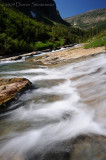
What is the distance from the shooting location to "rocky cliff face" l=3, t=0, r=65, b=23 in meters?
110

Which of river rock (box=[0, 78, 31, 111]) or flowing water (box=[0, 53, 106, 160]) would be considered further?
river rock (box=[0, 78, 31, 111])

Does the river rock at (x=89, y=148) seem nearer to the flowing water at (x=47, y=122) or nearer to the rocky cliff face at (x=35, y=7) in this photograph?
the flowing water at (x=47, y=122)

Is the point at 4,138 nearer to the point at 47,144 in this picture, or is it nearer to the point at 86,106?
the point at 47,144

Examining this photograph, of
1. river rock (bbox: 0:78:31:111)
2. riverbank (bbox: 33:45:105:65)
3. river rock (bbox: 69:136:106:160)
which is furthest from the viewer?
riverbank (bbox: 33:45:105:65)

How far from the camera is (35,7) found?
479ft

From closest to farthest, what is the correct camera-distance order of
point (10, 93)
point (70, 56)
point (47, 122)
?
point (47, 122) < point (10, 93) < point (70, 56)

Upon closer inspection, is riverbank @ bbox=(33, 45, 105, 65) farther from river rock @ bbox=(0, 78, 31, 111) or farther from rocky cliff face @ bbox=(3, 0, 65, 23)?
rocky cliff face @ bbox=(3, 0, 65, 23)

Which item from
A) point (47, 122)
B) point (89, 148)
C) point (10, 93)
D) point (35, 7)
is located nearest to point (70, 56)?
point (10, 93)

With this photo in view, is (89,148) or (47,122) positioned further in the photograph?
(47,122)

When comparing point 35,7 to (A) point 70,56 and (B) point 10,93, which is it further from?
(B) point 10,93

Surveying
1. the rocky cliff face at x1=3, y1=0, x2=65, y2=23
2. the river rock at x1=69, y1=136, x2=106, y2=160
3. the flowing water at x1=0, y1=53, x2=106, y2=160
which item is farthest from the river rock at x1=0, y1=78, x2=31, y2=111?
the rocky cliff face at x1=3, y1=0, x2=65, y2=23

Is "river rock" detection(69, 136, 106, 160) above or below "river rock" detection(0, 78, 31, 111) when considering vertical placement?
below

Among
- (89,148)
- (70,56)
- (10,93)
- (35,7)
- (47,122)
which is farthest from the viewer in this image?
(35,7)

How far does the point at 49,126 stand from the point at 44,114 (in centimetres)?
73
